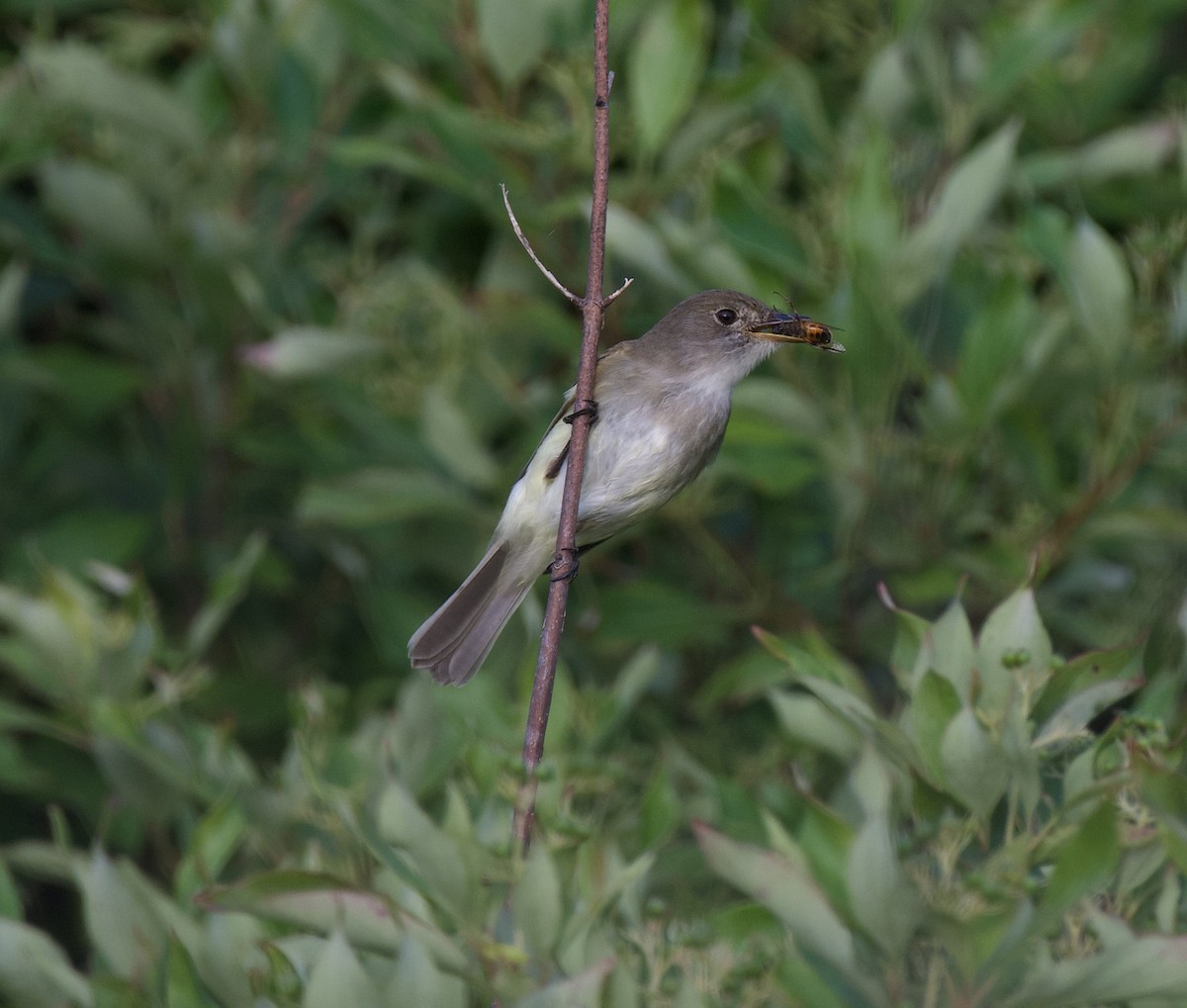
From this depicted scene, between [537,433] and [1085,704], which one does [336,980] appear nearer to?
[1085,704]

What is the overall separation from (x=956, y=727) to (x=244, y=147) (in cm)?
273

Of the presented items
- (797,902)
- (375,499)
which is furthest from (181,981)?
(375,499)

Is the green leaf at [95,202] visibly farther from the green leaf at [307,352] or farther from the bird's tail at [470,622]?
the bird's tail at [470,622]

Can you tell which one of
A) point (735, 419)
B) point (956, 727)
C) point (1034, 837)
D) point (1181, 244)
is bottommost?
point (1034, 837)

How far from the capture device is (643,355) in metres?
3.59

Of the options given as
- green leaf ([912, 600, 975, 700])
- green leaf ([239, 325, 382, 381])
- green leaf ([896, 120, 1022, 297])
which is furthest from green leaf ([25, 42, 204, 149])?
green leaf ([912, 600, 975, 700])

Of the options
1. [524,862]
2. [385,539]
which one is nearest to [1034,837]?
[524,862]

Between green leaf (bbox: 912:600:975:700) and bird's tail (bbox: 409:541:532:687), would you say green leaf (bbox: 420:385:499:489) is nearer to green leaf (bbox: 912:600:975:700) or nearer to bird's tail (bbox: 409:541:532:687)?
bird's tail (bbox: 409:541:532:687)

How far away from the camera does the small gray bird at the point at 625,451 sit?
10.9ft

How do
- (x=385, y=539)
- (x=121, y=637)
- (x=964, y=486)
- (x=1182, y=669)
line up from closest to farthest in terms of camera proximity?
(x=1182, y=669) < (x=121, y=637) < (x=964, y=486) < (x=385, y=539)

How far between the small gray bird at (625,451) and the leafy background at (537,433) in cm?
9

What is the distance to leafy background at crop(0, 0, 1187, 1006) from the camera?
8.79ft

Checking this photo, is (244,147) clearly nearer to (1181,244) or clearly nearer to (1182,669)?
(1181,244)

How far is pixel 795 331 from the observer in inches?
128
